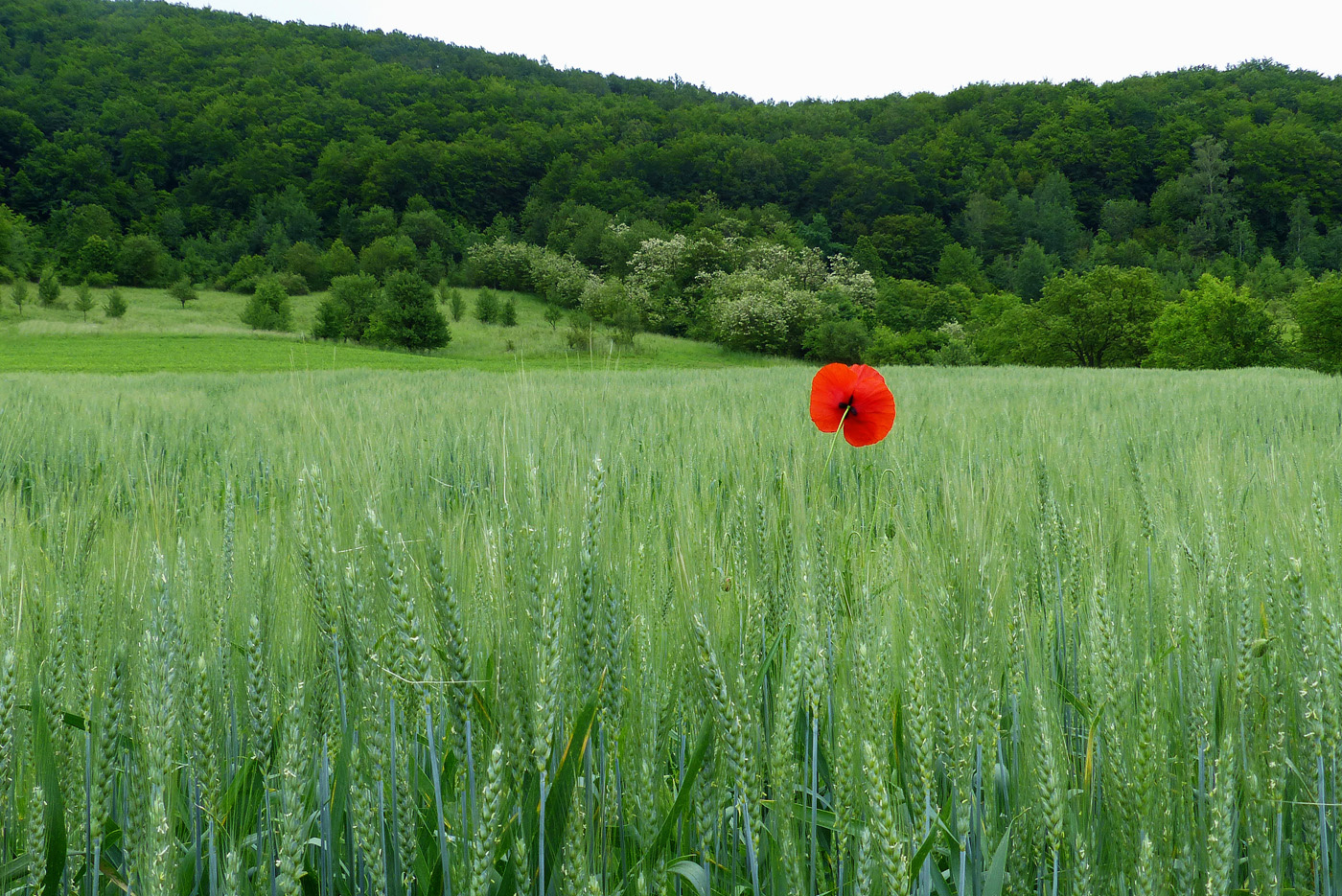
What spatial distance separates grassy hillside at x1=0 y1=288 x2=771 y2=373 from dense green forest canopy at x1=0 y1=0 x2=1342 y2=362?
9555 millimetres

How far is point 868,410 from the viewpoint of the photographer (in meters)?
2.18

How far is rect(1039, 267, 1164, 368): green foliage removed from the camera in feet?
111

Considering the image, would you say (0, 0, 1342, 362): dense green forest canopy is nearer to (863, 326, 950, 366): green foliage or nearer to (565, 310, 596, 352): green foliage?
(863, 326, 950, 366): green foliage

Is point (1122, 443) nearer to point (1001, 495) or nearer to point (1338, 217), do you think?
point (1001, 495)

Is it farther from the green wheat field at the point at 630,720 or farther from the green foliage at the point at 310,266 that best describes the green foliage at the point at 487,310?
the green wheat field at the point at 630,720

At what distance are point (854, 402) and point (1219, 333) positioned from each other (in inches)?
1456

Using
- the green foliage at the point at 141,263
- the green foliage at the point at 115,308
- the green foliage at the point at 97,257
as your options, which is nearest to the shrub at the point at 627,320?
the green foliage at the point at 115,308

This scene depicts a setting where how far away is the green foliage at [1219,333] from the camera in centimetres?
3070

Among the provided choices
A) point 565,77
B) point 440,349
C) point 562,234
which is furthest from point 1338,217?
point 565,77

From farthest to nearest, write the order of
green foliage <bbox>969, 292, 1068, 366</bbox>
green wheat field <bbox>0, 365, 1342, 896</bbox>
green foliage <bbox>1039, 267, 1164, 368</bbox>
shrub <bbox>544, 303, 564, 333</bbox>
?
shrub <bbox>544, 303, 564, 333</bbox>
green foliage <bbox>969, 292, 1068, 366</bbox>
green foliage <bbox>1039, 267, 1164, 368</bbox>
green wheat field <bbox>0, 365, 1342, 896</bbox>

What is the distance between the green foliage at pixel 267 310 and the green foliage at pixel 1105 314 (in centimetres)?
3834

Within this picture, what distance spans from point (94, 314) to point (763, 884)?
46763 millimetres

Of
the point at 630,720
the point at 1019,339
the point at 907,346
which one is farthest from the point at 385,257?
the point at 630,720

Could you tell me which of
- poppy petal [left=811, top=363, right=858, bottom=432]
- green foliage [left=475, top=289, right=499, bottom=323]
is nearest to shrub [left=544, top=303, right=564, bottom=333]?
green foliage [left=475, top=289, right=499, bottom=323]
